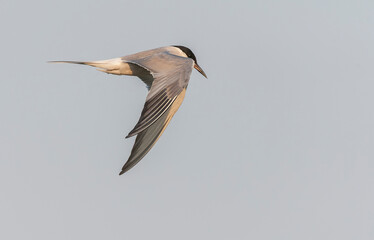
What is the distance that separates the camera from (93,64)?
13.4m

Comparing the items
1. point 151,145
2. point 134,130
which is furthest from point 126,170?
point 134,130

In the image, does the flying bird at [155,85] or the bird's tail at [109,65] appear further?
the bird's tail at [109,65]

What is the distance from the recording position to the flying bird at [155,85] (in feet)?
38.7

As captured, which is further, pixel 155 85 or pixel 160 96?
pixel 155 85

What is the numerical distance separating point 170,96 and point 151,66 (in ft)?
2.82

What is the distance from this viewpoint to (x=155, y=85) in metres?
12.1

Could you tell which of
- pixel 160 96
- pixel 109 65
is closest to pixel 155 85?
pixel 160 96

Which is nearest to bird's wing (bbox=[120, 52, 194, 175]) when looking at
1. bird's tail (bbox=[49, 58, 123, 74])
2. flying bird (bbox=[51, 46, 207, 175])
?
flying bird (bbox=[51, 46, 207, 175])

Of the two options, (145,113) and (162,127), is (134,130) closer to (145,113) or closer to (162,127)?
(145,113)

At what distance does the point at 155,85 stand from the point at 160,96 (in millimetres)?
248

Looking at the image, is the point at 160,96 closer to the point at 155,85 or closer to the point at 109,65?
the point at 155,85

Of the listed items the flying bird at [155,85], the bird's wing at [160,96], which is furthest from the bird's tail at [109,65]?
the bird's wing at [160,96]

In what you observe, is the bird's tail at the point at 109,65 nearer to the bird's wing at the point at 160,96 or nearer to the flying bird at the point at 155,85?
the flying bird at the point at 155,85

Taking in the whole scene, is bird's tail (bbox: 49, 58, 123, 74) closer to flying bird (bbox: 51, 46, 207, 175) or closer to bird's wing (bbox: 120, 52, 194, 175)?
flying bird (bbox: 51, 46, 207, 175)
